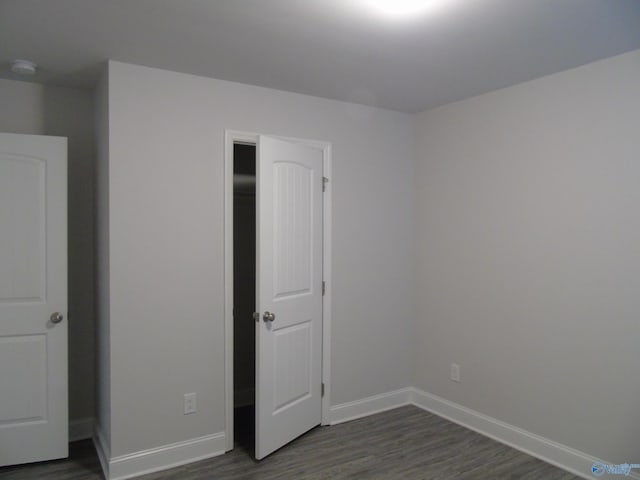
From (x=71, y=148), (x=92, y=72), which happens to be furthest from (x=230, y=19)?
(x=71, y=148)

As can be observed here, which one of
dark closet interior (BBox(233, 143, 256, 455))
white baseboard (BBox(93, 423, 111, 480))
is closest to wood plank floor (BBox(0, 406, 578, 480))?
white baseboard (BBox(93, 423, 111, 480))

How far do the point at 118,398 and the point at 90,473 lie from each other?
51cm

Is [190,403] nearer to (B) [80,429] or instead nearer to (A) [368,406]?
(B) [80,429]

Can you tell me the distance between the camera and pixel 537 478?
2.70 m

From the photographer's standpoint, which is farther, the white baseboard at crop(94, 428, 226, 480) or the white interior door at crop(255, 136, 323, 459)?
the white interior door at crop(255, 136, 323, 459)

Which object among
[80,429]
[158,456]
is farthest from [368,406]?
[80,429]

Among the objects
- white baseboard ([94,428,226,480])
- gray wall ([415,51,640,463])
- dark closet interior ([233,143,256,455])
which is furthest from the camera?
dark closet interior ([233,143,256,455])

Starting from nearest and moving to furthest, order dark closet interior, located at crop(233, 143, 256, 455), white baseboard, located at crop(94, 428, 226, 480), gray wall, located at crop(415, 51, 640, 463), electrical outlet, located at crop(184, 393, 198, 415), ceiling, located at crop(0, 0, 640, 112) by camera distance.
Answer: ceiling, located at crop(0, 0, 640, 112)
gray wall, located at crop(415, 51, 640, 463)
white baseboard, located at crop(94, 428, 226, 480)
electrical outlet, located at crop(184, 393, 198, 415)
dark closet interior, located at crop(233, 143, 256, 455)

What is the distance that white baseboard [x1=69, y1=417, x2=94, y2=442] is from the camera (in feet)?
10.5

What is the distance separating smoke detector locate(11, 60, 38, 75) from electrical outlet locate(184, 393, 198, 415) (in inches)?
89.3

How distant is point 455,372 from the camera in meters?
3.59

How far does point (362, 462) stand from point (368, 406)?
81 cm

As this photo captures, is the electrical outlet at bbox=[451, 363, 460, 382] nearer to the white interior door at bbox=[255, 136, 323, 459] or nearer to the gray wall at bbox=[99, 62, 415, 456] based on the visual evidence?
the gray wall at bbox=[99, 62, 415, 456]

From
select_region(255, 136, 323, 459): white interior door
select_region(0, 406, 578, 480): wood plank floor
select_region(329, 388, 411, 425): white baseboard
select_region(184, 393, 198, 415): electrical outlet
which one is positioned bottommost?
select_region(0, 406, 578, 480): wood plank floor
